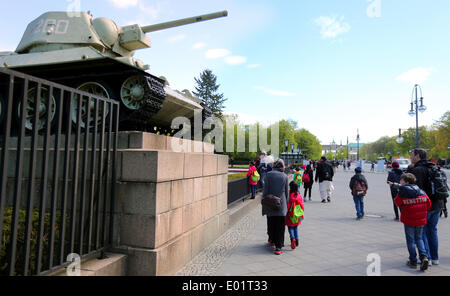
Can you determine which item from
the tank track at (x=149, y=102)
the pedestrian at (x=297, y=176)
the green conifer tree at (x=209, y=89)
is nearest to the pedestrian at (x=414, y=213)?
the tank track at (x=149, y=102)

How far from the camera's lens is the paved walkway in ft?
14.5

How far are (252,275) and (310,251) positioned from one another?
65.0 inches

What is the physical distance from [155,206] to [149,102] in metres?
2.79

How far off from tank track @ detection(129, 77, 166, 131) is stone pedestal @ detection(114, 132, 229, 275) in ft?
4.08

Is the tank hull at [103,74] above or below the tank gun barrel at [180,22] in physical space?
below

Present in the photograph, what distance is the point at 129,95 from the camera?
6.18 meters

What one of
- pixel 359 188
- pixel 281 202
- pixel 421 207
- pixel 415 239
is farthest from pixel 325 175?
pixel 421 207

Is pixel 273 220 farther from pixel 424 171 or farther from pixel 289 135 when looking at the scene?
pixel 289 135

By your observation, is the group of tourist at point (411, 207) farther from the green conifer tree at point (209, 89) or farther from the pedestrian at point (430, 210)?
the green conifer tree at point (209, 89)

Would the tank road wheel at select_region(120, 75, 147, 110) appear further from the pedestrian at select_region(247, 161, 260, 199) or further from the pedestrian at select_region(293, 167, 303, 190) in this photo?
the pedestrian at select_region(293, 167, 303, 190)

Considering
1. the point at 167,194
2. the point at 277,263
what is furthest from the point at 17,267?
the point at 277,263

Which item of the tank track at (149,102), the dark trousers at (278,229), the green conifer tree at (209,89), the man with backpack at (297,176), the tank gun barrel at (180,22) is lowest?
the dark trousers at (278,229)

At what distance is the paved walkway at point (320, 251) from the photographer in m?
4.41

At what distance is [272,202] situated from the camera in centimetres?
527
